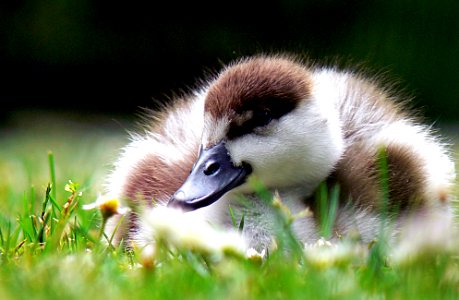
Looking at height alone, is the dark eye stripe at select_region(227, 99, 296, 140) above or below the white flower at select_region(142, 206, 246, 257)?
above

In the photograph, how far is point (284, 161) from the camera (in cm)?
211

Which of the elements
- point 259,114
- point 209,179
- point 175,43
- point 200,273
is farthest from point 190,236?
point 175,43

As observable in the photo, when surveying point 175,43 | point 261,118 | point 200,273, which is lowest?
point 200,273

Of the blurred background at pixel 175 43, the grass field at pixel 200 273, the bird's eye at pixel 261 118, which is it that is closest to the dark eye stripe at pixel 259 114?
the bird's eye at pixel 261 118

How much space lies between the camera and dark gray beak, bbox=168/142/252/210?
2006mm

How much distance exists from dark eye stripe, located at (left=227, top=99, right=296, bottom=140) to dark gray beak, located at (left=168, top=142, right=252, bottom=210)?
0.15 ft

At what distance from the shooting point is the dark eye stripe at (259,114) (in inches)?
81.4

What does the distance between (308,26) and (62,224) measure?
195 inches

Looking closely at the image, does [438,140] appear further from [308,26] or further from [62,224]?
[308,26]

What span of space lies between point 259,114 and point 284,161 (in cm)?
12

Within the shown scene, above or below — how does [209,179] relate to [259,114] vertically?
below

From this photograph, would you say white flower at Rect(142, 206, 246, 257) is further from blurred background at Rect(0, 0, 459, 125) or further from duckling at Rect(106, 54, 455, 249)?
blurred background at Rect(0, 0, 459, 125)

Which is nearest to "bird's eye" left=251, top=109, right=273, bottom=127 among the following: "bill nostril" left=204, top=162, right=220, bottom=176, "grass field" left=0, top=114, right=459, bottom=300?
"bill nostril" left=204, top=162, right=220, bottom=176

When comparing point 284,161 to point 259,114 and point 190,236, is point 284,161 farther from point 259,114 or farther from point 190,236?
point 190,236
